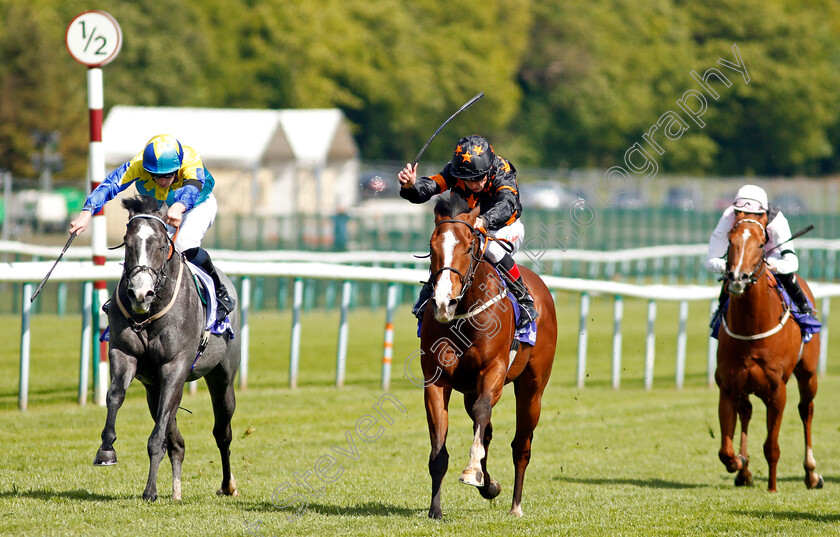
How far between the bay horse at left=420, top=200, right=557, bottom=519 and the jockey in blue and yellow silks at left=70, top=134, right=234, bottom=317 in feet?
4.69

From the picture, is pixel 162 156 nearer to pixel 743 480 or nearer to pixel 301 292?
pixel 743 480

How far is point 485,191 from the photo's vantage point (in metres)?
6.57

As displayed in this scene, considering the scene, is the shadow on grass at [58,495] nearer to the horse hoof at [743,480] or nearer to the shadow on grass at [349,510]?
the shadow on grass at [349,510]

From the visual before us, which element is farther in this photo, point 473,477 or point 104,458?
point 104,458

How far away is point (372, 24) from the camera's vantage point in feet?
150

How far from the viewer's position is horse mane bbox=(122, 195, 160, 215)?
241 inches

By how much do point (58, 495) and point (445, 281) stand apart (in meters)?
2.42

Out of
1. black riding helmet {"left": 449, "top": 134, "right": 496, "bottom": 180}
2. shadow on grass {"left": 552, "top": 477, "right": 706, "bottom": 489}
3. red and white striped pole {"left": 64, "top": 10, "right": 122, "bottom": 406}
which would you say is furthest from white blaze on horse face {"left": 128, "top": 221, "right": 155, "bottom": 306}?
red and white striped pole {"left": 64, "top": 10, "right": 122, "bottom": 406}

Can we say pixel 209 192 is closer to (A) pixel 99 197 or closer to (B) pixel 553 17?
(A) pixel 99 197

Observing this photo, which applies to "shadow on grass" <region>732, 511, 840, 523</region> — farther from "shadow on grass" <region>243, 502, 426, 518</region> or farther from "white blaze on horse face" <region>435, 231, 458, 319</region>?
"white blaze on horse face" <region>435, 231, 458, 319</region>

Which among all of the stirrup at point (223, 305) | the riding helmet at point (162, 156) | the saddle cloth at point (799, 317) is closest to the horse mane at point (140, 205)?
the riding helmet at point (162, 156)

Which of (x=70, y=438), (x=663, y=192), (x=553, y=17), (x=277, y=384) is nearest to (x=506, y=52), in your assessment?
(x=553, y=17)

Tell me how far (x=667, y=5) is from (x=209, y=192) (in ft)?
165

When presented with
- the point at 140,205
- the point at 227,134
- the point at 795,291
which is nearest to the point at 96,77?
the point at 140,205
